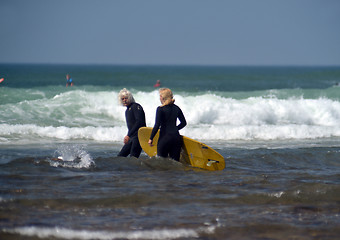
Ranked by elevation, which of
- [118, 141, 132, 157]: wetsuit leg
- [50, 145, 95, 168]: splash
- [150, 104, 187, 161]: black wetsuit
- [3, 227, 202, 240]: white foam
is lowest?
[3, 227, 202, 240]: white foam

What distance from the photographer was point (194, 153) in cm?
814

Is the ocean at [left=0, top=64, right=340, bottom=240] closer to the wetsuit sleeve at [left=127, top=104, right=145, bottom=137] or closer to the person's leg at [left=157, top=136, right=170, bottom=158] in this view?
the person's leg at [left=157, top=136, right=170, bottom=158]

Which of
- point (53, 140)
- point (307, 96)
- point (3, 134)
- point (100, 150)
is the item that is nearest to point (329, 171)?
point (100, 150)

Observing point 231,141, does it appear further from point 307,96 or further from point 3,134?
point 307,96

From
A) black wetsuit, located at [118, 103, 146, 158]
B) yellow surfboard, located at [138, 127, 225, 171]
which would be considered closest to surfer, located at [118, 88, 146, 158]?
black wetsuit, located at [118, 103, 146, 158]

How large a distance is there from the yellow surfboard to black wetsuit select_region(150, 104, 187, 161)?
1.00 ft

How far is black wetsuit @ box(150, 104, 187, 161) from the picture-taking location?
7520 mm

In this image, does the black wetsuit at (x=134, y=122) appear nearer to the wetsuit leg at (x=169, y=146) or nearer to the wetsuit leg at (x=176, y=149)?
the wetsuit leg at (x=169, y=146)

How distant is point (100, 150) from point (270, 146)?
4.66 meters

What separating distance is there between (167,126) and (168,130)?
67mm

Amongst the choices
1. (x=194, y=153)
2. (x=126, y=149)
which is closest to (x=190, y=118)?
(x=194, y=153)

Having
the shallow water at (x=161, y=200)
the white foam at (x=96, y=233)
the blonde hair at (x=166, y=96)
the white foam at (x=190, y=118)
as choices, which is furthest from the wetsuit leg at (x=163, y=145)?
the white foam at (x=190, y=118)

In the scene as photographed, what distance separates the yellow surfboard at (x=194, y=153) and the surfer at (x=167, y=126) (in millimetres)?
296

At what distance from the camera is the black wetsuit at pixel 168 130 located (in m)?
7.52
